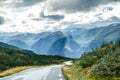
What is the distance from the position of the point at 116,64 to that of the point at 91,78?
93.1 inches

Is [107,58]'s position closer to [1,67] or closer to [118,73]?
[118,73]

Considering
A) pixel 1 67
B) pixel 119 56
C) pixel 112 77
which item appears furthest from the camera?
pixel 1 67

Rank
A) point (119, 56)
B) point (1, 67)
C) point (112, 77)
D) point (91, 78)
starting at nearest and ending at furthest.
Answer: point (112, 77), point (91, 78), point (119, 56), point (1, 67)

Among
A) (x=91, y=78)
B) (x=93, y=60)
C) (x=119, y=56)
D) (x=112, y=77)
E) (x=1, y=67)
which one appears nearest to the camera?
(x=112, y=77)

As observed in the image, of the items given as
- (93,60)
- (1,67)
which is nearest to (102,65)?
(93,60)

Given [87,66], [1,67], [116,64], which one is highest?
[116,64]

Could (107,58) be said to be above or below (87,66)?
above

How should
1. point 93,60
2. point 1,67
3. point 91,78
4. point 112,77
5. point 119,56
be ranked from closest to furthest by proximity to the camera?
point 112,77, point 91,78, point 119,56, point 93,60, point 1,67

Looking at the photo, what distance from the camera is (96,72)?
28.1 m

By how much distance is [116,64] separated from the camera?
88.5 ft

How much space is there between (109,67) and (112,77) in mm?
2091

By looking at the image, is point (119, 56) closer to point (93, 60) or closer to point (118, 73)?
point (118, 73)

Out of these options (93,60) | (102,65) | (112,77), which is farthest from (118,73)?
(93,60)

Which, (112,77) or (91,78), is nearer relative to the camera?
(112,77)
